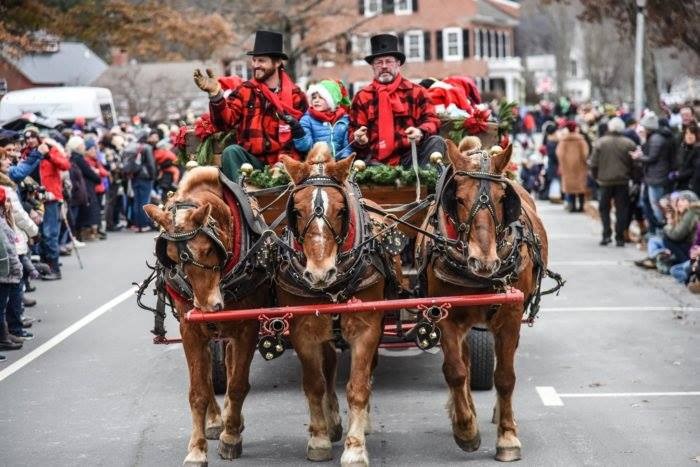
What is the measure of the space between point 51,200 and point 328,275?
13269 mm

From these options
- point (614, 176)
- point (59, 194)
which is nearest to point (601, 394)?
point (59, 194)

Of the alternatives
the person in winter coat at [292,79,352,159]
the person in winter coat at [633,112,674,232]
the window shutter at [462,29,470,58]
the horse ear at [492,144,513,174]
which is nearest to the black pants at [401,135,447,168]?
the person in winter coat at [292,79,352,159]

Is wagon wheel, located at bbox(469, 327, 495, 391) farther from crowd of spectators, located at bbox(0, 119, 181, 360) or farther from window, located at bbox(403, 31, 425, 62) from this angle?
window, located at bbox(403, 31, 425, 62)

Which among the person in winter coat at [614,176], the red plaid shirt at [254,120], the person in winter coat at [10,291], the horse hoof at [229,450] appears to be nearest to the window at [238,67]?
the person in winter coat at [614,176]

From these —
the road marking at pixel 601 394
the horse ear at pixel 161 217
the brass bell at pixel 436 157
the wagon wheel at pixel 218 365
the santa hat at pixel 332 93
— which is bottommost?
the road marking at pixel 601 394

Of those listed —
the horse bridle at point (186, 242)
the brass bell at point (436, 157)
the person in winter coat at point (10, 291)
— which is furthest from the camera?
the person in winter coat at point (10, 291)

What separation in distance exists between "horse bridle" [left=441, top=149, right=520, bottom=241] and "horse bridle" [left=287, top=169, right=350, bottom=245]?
0.70 metres

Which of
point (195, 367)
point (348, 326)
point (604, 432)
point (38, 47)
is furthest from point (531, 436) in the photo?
point (38, 47)

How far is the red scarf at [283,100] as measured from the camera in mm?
10797

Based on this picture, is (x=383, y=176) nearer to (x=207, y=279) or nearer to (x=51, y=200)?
(x=207, y=279)

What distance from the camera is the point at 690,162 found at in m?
18.9

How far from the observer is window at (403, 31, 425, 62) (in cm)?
8250

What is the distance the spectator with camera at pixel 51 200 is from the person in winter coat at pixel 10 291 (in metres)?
4.99

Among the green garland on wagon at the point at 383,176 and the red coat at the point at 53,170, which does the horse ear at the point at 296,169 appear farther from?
the red coat at the point at 53,170
